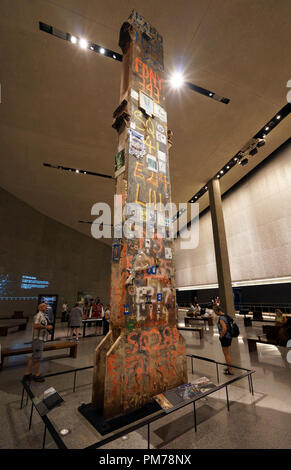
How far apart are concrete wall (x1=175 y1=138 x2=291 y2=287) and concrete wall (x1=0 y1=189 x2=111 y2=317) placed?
11.5 meters

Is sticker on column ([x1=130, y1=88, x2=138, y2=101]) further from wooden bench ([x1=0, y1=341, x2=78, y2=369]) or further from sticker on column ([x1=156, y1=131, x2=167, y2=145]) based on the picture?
wooden bench ([x1=0, y1=341, x2=78, y2=369])

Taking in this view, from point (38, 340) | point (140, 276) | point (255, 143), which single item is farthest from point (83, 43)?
point (255, 143)

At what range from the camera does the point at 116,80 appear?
7129 mm

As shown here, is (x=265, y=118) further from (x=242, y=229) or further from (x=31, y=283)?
(x=31, y=283)

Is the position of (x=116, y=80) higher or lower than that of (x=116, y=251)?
higher

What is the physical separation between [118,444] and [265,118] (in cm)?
1156

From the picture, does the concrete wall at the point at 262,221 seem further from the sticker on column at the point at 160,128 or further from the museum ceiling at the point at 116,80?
the sticker on column at the point at 160,128

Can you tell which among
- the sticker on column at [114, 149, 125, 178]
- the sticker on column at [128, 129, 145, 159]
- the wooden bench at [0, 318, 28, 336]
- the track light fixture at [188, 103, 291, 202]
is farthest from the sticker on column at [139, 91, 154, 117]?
the wooden bench at [0, 318, 28, 336]

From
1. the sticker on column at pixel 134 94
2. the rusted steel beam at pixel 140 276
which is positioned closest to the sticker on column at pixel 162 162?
the rusted steel beam at pixel 140 276

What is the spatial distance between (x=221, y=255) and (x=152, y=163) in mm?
8441

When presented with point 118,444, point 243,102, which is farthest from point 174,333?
point 243,102

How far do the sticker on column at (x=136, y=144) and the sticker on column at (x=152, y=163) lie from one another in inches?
6.4

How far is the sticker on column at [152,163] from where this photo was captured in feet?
12.5

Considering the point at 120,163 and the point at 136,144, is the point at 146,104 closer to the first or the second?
the point at 136,144
